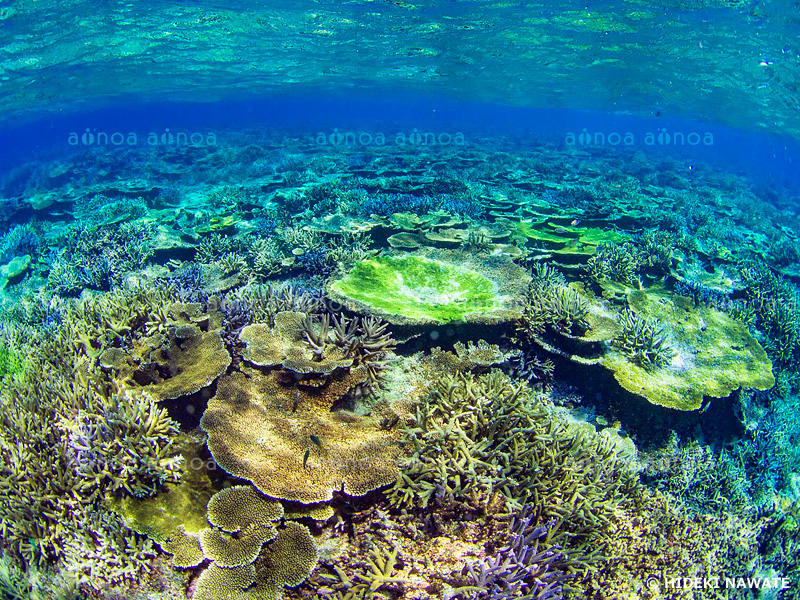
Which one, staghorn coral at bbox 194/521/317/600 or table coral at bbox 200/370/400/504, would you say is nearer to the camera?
staghorn coral at bbox 194/521/317/600

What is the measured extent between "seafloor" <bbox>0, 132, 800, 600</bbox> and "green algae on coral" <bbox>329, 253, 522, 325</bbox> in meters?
0.05

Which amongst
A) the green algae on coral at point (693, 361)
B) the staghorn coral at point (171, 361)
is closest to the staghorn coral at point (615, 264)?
the green algae on coral at point (693, 361)

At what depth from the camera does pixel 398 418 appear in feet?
13.7

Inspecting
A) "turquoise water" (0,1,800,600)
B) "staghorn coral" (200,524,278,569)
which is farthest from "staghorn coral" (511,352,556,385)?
"staghorn coral" (200,524,278,569)

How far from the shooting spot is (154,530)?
10.4 feet

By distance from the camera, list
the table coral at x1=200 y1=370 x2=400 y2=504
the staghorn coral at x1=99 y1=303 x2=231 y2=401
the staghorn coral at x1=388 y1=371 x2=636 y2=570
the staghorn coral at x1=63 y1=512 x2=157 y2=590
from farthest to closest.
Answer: the staghorn coral at x1=99 y1=303 x2=231 y2=401 < the staghorn coral at x1=388 y1=371 x2=636 y2=570 < the table coral at x1=200 y1=370 x2=400 y2=504 < the staghorn coral at x1=63 y1=512 x2=157 y2=590

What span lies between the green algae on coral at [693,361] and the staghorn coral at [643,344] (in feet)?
0.41

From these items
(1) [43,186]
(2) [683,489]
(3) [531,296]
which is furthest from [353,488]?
(1) [43,186]

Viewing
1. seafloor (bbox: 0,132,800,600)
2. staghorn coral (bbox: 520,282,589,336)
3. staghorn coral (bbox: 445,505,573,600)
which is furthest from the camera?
staghorn coral (bbox: 520,282,589,336)

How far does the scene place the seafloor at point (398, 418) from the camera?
3.17 m

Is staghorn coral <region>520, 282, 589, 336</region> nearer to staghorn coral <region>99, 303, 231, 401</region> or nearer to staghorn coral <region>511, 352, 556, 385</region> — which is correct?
staghorn coral <region>511, 352, 556, 385</region>

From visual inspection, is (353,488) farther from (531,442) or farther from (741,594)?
(741,594)

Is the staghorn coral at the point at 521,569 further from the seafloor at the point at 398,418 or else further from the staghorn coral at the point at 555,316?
the staghorn coral at the point at 555,316

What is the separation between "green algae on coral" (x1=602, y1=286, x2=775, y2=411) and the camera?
5.64m
